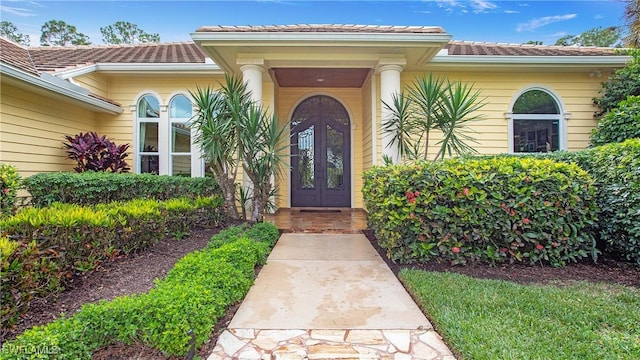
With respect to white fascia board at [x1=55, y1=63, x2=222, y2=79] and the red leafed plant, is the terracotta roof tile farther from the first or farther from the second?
the red leafed plant

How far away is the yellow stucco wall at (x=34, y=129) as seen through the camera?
5.15 meters

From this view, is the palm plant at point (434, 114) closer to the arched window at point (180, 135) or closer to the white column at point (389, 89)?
the white column at point (389, 89)

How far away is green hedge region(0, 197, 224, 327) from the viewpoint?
2148 mm

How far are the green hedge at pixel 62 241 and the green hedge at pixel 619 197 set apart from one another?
214 inches

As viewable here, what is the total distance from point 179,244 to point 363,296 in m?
2.76

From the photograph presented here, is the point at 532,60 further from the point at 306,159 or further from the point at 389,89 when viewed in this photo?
the point at 306,159

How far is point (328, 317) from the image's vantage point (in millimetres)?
2533

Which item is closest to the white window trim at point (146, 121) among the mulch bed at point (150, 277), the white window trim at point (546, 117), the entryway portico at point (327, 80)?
the entryway portico at point (327, 80)

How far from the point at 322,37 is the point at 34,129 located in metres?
5.32

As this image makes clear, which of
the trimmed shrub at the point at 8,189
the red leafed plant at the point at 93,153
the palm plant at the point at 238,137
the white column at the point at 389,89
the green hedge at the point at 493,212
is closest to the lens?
the green hedge at the point at 493,212

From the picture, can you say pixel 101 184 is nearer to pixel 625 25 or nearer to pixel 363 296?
pixel 363 296

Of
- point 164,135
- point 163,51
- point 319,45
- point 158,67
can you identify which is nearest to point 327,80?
point 319,45

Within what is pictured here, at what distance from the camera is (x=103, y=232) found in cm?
322

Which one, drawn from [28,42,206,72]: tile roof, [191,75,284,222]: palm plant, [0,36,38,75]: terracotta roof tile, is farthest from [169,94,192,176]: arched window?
[0,36,38,75]: terracotta roof tile
